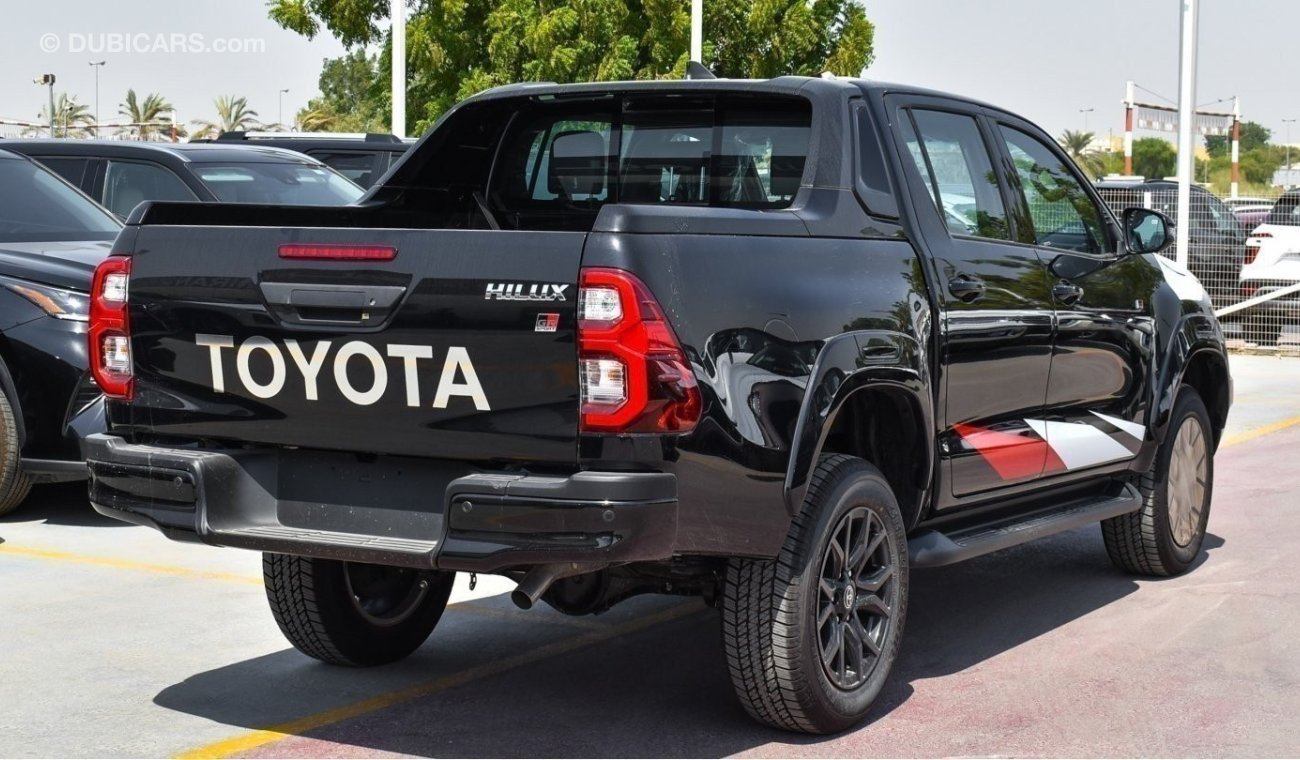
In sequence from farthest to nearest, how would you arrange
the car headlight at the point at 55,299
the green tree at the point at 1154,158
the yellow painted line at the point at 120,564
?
the green tree at the point at 1154,158 < the car headlight at the point at 55,299 < the yellow painted line at the point at 120,564

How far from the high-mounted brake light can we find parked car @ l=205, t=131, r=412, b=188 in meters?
10.8

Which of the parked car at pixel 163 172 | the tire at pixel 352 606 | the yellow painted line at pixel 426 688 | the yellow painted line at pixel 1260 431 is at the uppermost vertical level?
the parked car at pixel 163 172

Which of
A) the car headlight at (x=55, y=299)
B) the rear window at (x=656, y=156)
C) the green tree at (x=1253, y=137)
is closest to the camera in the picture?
the rear window at (x=656, y=156)

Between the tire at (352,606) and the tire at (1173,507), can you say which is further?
the tire at (1173,507)

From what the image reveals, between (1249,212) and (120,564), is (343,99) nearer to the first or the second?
(1249,212)

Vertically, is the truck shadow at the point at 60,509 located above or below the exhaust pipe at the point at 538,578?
below

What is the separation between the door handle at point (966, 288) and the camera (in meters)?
5.35

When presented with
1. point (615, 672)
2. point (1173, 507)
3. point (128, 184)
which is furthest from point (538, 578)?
point (128, 184)

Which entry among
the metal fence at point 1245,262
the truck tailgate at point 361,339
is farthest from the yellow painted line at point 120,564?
the metal fence at point 1245,262

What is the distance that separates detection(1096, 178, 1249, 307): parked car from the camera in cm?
1891

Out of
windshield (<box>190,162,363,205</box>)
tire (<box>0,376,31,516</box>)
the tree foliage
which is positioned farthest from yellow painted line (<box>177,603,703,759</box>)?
the tree foliage

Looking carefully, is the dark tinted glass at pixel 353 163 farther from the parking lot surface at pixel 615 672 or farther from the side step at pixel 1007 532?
the side step at pixel 1007 532

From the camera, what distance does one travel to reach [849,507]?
476 cm

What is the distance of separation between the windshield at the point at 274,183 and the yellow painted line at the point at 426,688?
547 centimetres
